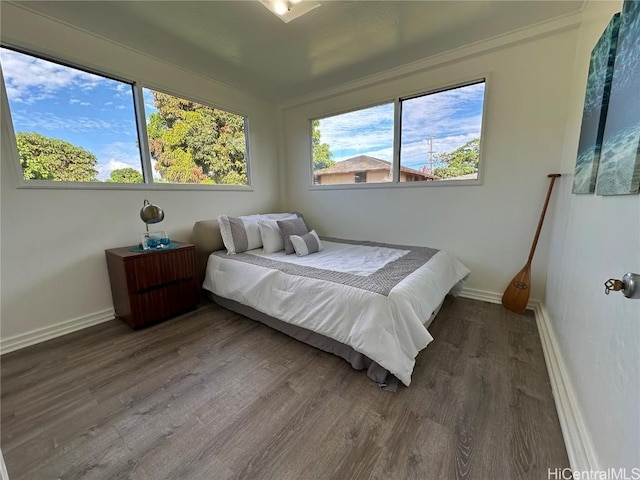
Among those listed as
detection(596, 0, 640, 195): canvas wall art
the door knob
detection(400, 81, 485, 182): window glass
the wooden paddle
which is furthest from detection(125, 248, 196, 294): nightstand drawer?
the wooden paddle

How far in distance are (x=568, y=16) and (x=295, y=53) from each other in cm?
231

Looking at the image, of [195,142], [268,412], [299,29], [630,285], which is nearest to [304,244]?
[268,412]

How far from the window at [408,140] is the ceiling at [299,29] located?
18.5 inches

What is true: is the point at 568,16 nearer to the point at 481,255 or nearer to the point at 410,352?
the point at 481,255

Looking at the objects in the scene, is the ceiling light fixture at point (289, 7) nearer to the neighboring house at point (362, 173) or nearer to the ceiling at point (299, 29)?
the ceiling at point (299, 29)

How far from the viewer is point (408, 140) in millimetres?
2975

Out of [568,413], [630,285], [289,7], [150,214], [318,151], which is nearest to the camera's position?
[630,285]

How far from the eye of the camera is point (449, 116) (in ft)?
8.94

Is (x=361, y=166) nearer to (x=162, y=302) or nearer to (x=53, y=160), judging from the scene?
(x=162, y=302)

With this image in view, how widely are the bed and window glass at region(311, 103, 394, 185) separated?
104 cm

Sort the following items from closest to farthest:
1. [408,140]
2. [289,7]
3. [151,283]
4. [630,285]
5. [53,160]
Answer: [630,285], [289,7], [53,160], [151,283], [408,140]

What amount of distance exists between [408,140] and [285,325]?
2.46 metres

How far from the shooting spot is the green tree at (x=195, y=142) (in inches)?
106

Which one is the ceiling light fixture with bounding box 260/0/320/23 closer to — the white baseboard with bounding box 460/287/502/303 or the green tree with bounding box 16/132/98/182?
the green tree with bounding box 16/132/98/182
